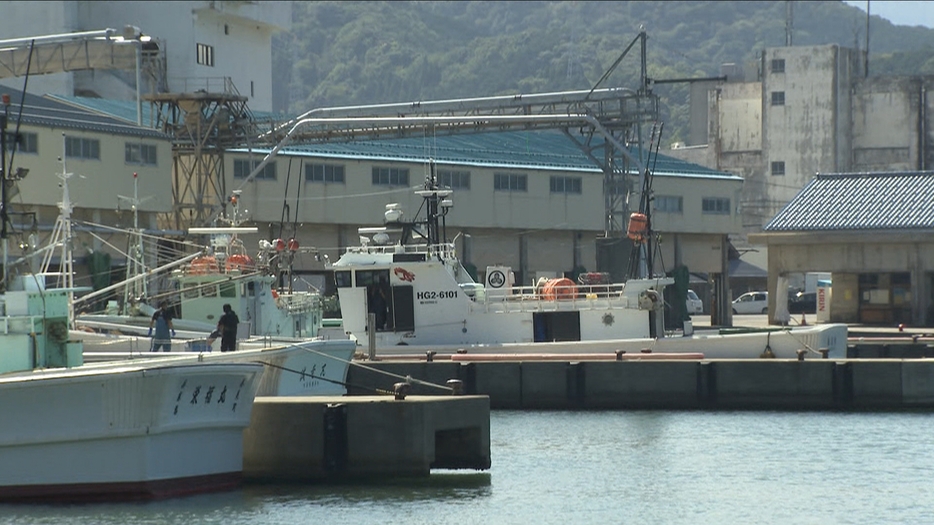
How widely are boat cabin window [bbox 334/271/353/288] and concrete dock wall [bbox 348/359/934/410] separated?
3392mm

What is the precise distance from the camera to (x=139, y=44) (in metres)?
30.8

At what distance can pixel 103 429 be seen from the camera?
2423 centimetres

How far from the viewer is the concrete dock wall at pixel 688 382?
1531 inches

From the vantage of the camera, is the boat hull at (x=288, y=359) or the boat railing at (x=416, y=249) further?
the boat railing at (x=416, y=249)

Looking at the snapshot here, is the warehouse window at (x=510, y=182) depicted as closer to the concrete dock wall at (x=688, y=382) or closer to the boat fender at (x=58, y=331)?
the concrete dock wall at (x=688, y=382)

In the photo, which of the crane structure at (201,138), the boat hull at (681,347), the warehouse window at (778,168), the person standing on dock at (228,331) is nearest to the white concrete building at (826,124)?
the warehouse window at (778,168)

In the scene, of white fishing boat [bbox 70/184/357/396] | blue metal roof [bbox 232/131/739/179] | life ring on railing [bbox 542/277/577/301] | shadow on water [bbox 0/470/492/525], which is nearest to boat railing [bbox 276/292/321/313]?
white fishing boat [bbox 70/184/357/396]

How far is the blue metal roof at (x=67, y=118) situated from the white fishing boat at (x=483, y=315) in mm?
15413

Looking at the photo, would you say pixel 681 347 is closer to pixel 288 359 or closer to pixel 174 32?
pixel 288 359

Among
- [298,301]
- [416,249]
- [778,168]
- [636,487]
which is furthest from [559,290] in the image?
[778,168]

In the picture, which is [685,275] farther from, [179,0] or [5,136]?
[5,136]

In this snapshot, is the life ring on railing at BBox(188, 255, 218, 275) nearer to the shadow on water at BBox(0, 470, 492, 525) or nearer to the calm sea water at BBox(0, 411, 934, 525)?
the calm sea water at BBox(0, 411, 934, 525)

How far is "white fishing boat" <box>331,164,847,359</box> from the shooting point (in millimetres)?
41594

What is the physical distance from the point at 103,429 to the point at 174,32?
65308 mm
